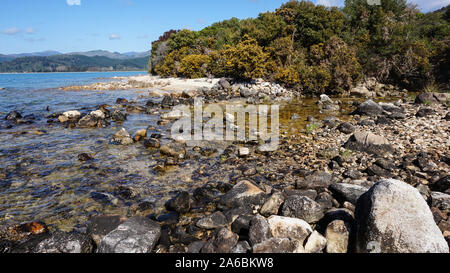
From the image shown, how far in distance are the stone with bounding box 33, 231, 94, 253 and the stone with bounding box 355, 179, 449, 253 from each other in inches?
175

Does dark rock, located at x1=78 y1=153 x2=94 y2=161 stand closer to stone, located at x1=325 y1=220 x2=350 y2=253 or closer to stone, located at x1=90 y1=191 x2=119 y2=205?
stone, located at x1=90 y1=191 x2=119 y2=205

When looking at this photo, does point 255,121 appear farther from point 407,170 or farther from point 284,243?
point 284,243

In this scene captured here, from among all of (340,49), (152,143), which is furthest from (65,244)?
(340,49)

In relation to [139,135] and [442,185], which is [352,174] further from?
[139,135]

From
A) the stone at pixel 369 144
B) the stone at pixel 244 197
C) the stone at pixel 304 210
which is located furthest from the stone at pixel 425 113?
the stone at pixel 244 197

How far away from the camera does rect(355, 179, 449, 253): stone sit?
3.17m

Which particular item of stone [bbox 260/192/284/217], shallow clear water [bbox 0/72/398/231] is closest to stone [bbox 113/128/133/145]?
shallow clear water [bbox 0/72/398/231]

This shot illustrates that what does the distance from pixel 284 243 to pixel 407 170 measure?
5.35m

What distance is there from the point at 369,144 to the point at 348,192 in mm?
3737

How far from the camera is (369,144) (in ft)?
26.9

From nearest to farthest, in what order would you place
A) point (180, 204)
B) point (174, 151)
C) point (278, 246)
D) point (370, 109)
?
point (278, 246) < point (180, 204) < point (174, 151) < point (370, 109)

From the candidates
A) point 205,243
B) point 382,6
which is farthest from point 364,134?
point 382,6

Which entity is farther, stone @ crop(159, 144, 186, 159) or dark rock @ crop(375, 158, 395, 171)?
stone @ crop(159, 144, 186, 159)

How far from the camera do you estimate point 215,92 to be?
1024 inches
